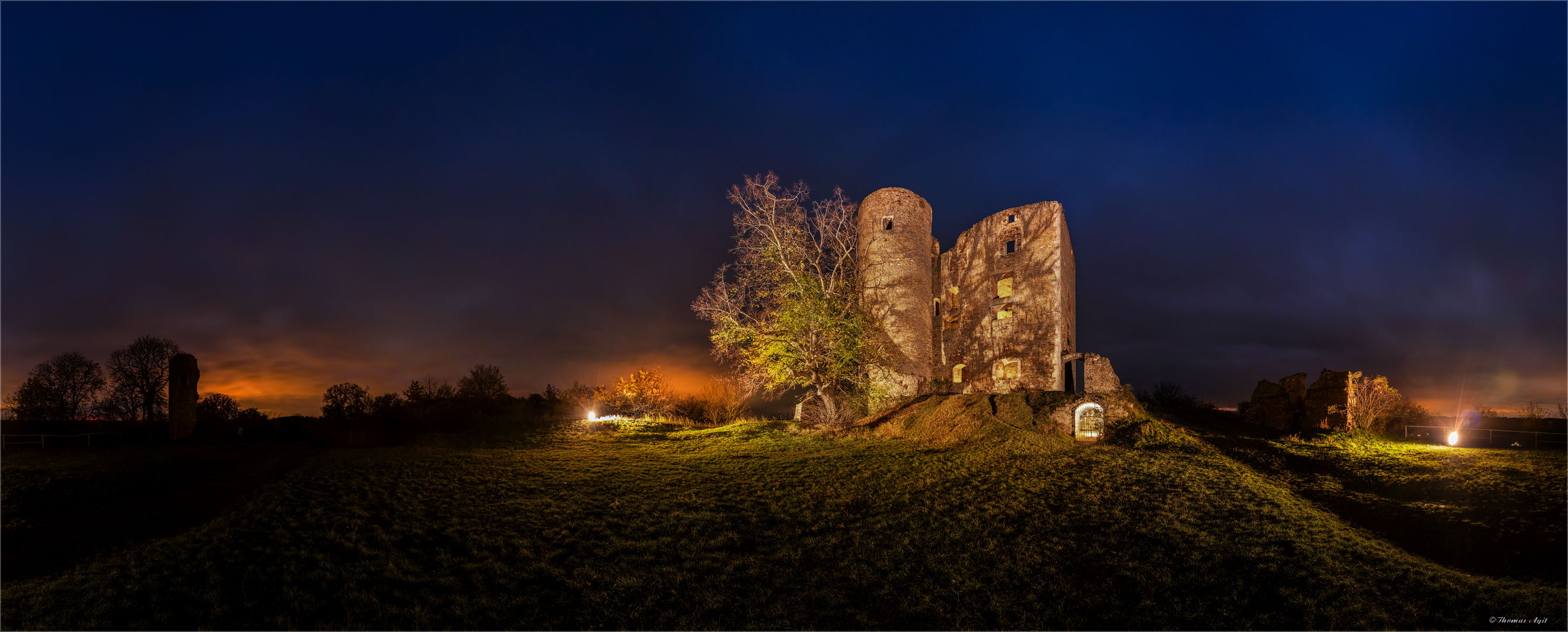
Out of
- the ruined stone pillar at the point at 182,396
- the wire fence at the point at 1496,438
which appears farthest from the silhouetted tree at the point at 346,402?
the wire fence at the point at 1496,438

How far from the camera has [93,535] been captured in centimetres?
788

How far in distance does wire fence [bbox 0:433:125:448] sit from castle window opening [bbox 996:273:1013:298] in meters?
34.0

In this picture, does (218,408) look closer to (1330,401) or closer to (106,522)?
(106,522)

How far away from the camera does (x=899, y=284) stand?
2314 cm

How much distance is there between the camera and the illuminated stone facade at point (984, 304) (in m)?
22.8

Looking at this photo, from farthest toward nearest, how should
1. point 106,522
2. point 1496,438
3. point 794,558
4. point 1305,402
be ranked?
1. point 1305,402
2. point 1496,438
3. point 106,522
4. point 794,558

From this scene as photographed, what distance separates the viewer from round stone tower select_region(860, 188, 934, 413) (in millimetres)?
22422

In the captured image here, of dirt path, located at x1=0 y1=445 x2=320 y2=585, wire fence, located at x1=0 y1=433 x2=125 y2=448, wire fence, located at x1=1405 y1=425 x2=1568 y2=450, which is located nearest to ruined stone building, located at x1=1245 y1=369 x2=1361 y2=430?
wire fence, located at x1=1405 y1=425 x2=1568 y2=450

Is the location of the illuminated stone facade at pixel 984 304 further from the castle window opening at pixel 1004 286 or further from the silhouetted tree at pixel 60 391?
the silhouetted tree at pixel 60 391

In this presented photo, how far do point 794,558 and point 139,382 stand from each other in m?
39.4

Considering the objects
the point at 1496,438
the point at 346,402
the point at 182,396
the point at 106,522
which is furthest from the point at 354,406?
the point at 1496,438

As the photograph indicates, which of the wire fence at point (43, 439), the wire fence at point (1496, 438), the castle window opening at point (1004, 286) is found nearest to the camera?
the wire fence at point (1496, 438)

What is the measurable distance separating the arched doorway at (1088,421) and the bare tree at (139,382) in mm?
42315

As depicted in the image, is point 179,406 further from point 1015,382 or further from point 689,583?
point 1015,382
